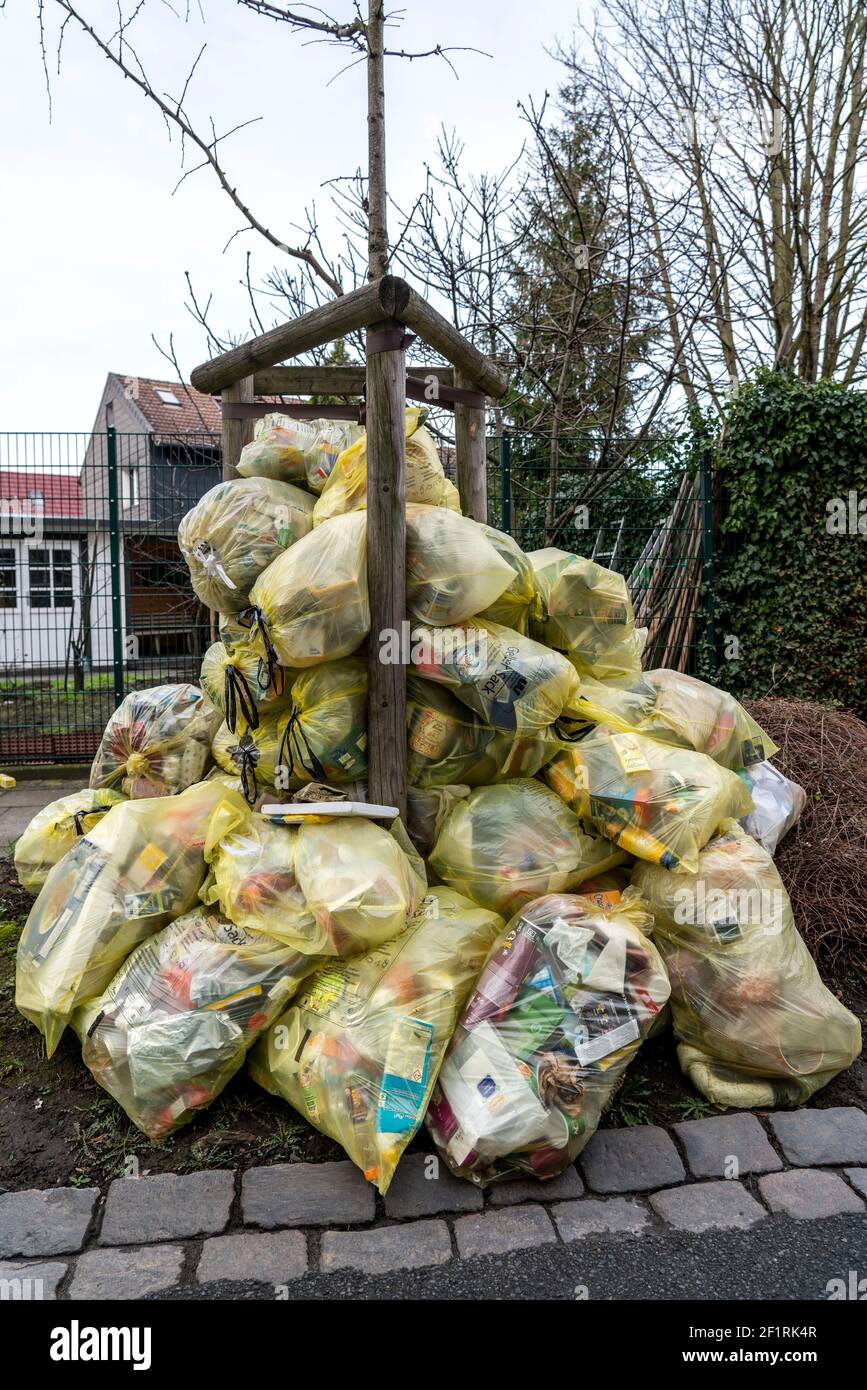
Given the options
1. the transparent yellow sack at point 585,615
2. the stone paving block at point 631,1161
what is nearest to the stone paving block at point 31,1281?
the stone paving block at point 631,1161

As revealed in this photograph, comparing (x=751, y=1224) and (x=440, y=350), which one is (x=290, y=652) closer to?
(x=440, y=350)

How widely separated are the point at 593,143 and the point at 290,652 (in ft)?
27.3

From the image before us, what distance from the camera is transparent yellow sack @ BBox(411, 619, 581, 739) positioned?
2764mm

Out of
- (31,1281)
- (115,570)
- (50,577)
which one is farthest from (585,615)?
(50,577)

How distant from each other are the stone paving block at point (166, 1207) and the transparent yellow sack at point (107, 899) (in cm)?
59

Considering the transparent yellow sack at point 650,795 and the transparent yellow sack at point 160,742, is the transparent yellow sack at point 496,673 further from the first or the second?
the transparent yellow sack at point 160,742

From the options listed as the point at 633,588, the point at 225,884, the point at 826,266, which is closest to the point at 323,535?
the point at 225,884

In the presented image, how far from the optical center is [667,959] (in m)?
2.62

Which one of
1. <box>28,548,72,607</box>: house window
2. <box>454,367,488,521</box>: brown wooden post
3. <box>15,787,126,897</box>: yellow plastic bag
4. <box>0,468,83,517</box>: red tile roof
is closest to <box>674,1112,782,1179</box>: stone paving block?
<box>15,787,126,897</box>: yellow plastic bag

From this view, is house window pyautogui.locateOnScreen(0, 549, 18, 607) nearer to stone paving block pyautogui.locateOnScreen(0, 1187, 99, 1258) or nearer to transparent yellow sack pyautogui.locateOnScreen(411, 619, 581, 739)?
transparent yellow sack pyautogui.locateOnScreen(411, 619, 581, 739)
